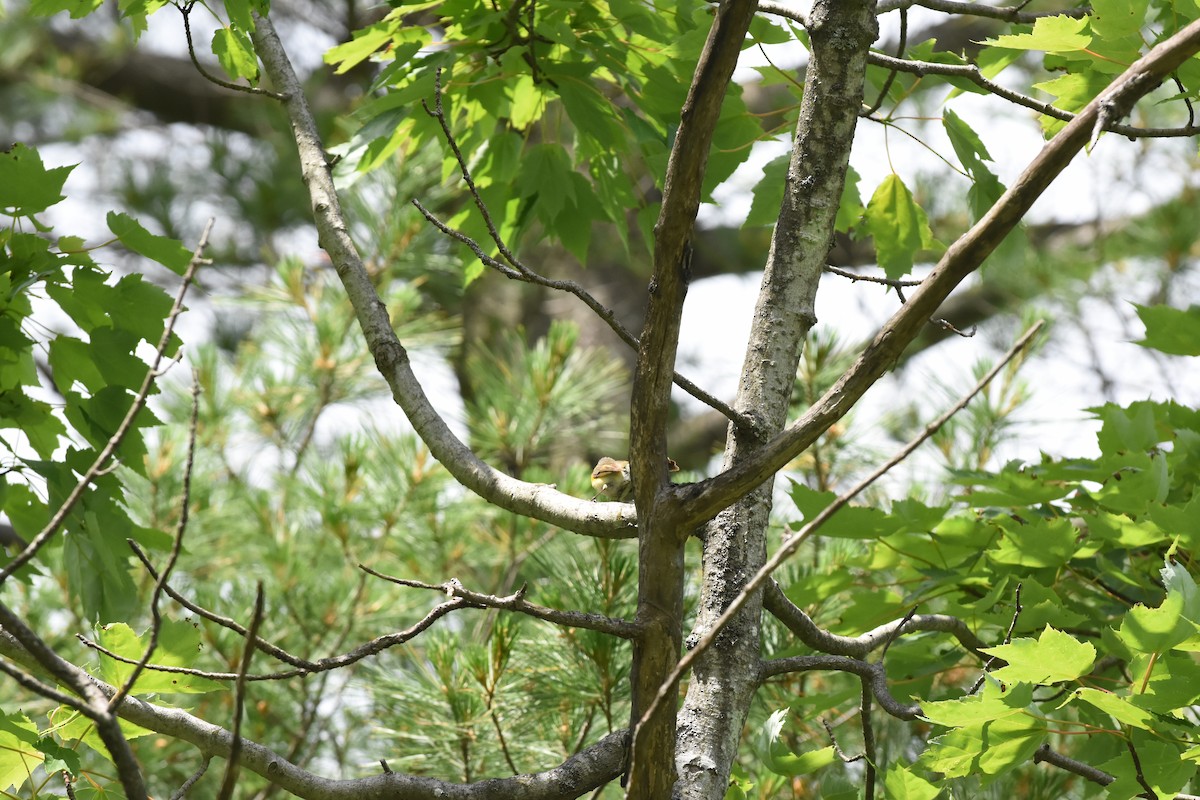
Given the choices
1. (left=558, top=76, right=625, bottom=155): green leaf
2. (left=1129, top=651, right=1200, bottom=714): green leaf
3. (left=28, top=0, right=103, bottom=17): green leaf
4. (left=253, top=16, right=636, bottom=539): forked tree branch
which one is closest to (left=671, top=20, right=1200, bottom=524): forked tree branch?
(left=253, top=16, right=636, bottom=539): forked tree branch

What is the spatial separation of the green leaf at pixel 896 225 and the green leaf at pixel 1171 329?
0.32 metres

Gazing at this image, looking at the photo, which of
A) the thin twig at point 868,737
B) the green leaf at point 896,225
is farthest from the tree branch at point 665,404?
the green leaf at point 896,225

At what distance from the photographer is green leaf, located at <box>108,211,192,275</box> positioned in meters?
1.24

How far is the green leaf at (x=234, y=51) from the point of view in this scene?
1253mm

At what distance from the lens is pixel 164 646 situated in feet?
3.27

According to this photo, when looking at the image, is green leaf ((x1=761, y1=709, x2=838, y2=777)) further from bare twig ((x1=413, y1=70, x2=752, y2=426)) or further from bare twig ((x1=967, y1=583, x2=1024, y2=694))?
bare twig ((x1=413, y1=70, x2=752, y2=426))

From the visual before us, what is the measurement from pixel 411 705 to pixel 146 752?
34.5 inches

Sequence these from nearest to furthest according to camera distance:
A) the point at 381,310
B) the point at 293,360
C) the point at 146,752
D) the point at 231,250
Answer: the point at 381,310, the point at 146,752, the point at 293,360, the point at 231,250

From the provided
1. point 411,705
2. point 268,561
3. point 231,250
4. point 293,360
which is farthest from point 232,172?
point 411,705

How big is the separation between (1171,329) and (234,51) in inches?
49.3

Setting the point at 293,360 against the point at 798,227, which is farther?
the point at 293,360

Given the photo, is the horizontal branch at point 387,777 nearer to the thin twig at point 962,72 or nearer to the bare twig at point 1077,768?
the bare twig at point 1077,768

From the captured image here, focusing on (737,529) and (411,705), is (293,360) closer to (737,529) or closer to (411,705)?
(411,705)

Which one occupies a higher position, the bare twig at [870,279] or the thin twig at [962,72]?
the thin twig at [962,72]
